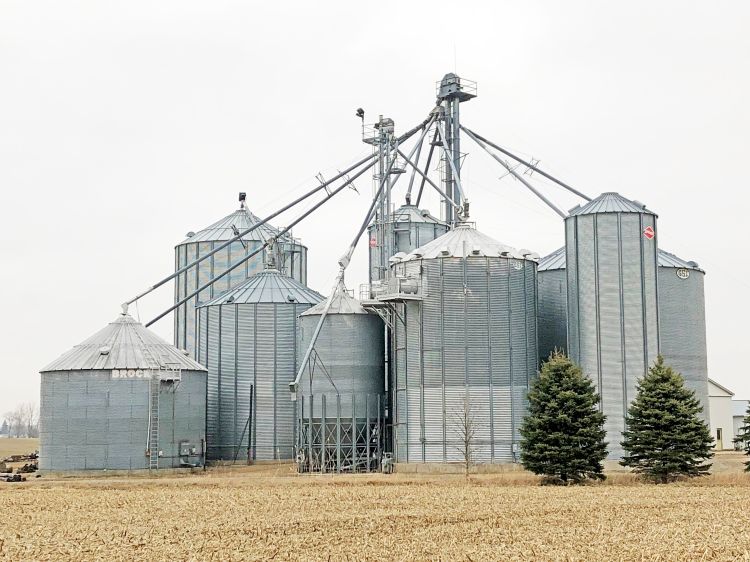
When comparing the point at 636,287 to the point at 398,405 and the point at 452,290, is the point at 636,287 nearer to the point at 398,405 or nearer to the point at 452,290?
the point at 452,290

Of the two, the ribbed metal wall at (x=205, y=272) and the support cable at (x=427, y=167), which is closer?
the support cable at (x=427, y=167)

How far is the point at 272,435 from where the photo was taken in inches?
3565

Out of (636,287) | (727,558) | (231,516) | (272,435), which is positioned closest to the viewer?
(727,558)

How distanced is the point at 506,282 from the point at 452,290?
11.9 feet

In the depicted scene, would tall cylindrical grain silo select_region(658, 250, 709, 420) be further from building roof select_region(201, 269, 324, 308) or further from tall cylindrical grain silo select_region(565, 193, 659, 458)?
building roof select_region(201, 269, 324, 308)

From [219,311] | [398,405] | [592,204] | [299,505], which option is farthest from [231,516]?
[219,311]

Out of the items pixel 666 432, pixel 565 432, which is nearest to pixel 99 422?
pixel 565 432

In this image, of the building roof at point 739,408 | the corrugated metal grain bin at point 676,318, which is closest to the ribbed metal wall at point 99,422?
the corrugated metal grain bin at point 676,318

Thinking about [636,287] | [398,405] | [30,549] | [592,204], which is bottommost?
[30,549]

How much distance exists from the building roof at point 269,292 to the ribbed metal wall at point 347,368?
11.2 meters

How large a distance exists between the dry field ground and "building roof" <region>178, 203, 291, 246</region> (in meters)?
45.3

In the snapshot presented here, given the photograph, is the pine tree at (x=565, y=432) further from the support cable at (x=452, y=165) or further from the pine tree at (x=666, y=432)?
the support cable at (x=452, y=165)

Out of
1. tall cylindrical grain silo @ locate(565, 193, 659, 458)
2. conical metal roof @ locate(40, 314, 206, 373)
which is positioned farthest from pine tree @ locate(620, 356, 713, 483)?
conical metal roof @ locate(40, 314, 206, 373)

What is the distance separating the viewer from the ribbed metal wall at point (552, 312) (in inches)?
3282
